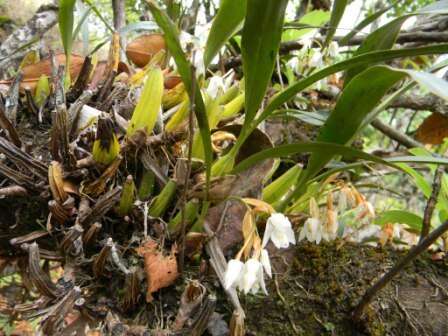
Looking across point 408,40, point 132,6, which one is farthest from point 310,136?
Result: point 132,6

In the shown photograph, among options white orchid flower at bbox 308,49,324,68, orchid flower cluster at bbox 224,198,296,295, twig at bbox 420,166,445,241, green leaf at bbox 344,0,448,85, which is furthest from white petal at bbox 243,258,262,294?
white orchid flower at bbox 308,49,324,68

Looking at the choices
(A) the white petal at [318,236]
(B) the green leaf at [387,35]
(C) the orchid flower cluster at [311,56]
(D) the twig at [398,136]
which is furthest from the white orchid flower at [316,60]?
(A) the white petal at [318,236]

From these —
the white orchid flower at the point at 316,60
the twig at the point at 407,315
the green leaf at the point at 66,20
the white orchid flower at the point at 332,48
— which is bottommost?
the twig at the point at 407,315

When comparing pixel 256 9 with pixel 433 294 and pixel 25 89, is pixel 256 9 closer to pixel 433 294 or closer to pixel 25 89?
pixel 25 89

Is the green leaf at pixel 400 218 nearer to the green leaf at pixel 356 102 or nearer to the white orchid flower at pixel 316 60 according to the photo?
the green leaf at pixel 356 102

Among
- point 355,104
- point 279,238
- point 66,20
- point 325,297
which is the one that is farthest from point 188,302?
point 66,20

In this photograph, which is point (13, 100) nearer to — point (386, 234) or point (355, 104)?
point (355, 104)

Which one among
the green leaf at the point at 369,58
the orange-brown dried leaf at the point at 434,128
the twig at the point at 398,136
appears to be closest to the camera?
the green leaf at the point at 369,58

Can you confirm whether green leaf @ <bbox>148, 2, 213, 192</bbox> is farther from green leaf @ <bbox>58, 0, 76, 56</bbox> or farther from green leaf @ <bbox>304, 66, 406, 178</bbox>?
green leaf @ <bbox>58, 0, 76, 56</bbox>
